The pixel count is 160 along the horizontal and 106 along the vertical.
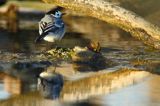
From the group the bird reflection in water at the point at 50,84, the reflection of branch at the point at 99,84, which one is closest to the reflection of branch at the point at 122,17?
the reflection of branch at the point at 99,84

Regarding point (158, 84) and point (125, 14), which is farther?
point (125, 14)

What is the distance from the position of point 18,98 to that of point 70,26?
7848 mm

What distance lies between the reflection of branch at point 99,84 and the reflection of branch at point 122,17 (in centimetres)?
146

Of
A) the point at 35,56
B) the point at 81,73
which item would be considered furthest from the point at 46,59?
the point at 81,73

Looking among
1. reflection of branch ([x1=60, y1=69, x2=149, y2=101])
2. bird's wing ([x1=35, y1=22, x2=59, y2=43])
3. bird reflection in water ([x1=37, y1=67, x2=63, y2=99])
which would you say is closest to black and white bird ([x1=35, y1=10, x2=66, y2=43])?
bird's wing ([x1=35, y1=22, x2=59, y2=43])

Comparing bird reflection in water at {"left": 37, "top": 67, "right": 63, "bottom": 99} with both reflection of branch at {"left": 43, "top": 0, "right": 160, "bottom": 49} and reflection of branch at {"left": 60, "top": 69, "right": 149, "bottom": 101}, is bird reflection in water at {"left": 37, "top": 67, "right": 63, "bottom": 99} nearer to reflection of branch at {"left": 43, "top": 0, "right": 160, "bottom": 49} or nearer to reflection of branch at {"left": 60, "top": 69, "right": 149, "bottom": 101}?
reflection of branch at {"left": 60, "top": 69, "right": 149, "bottom": 101}

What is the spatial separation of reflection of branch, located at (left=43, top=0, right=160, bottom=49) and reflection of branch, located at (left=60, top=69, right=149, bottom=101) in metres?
1.46

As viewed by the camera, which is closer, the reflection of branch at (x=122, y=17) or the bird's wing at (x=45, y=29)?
the bird's wing at (x=45, y=29)

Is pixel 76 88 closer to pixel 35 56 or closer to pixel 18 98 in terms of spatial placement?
pixel 18 98

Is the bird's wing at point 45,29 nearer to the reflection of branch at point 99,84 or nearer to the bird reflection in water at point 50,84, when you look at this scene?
the bird reflection in water at point 50,84

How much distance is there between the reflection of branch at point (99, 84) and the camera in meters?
7.93

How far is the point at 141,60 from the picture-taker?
410 inches

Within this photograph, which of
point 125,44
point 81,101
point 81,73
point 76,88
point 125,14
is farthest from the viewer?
point 125,44

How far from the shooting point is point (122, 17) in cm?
1116
